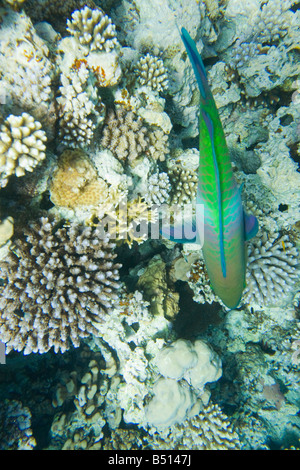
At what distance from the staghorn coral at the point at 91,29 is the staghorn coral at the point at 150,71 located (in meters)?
0.63

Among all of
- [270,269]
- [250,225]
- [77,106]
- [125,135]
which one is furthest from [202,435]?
[77,106]

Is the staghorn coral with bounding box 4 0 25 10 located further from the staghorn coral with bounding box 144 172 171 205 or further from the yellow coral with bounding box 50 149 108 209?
the staghorn coral with bounding box 144 172 171 205

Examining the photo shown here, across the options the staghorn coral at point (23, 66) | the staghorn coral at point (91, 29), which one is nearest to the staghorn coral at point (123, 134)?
the staghorn coral at point (91, 29)

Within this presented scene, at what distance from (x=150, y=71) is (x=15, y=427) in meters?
5.91

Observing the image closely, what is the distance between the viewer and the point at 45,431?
15.1 ft

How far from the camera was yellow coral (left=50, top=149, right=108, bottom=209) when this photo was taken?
2967 millimetres

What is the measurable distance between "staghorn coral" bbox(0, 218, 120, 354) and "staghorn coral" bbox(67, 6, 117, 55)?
2138 mm

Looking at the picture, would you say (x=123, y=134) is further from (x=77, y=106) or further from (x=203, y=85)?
(x=203, y=85)

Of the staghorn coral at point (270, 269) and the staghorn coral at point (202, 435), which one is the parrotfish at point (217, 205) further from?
the staghorn coral at point (202, 435)

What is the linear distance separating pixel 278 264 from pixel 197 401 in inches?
108

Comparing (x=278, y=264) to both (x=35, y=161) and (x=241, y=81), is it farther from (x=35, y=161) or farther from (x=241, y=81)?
(x=35, y=161)

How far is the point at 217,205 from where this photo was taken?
76.7 inches

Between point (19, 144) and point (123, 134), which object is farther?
point (123, 134)

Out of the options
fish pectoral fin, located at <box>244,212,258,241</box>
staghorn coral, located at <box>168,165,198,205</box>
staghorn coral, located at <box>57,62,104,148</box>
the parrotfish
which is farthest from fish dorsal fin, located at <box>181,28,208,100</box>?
staghorn coral, located at <box>168,165,198,205</box>
